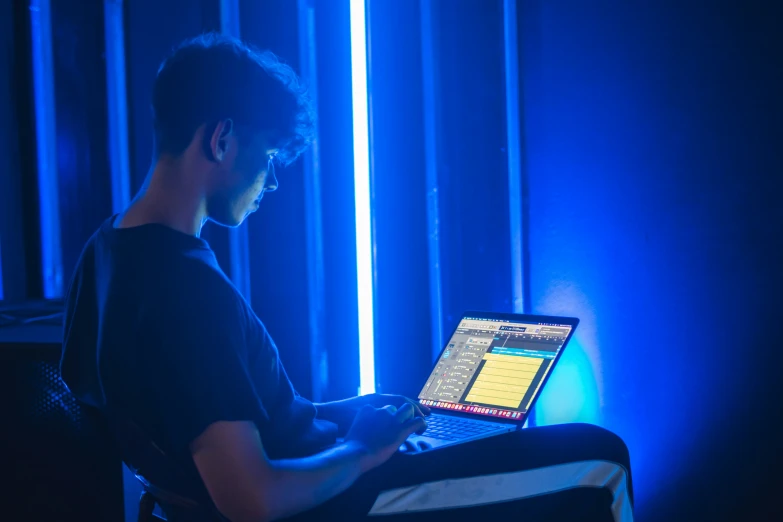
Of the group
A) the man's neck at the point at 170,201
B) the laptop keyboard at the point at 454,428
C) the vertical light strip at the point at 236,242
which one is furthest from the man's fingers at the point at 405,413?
the vertical light strip at the point at 236,242

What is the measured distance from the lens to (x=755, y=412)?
1.26 metres

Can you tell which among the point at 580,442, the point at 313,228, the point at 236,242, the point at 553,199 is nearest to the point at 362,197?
the point at 313,228

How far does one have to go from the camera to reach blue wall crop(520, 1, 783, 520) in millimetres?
1249

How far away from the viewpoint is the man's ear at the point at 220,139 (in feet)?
3.25

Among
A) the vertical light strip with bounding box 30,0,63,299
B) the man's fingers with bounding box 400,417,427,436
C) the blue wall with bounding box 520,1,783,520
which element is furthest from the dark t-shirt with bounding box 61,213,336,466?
the vertical light strip with bounding box 30,0,63,299

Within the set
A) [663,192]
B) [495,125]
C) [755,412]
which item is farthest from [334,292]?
[755,412]

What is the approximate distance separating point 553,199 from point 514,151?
16 cm

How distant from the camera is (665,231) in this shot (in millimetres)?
1354

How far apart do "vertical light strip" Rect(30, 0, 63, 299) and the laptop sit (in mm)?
1154

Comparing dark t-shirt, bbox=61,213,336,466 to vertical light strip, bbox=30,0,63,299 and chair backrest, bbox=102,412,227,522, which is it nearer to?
chair backrest, bbox=102,412,227,522

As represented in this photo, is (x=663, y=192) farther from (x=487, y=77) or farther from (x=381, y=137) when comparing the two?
(x=381, y=137)

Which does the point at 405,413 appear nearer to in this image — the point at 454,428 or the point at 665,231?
the point at 454,428

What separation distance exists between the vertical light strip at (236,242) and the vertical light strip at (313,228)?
0.57ft

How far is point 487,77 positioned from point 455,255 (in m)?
0.43
